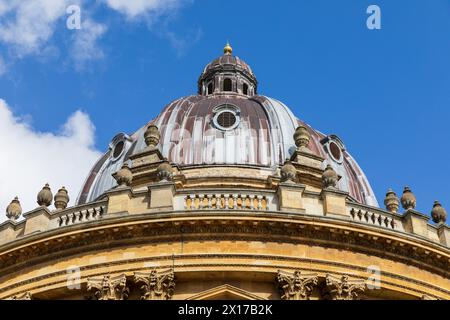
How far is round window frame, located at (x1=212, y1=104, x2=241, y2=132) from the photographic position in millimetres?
35688

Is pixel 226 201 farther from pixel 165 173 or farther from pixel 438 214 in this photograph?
pixel 438 214

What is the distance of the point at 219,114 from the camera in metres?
36.4

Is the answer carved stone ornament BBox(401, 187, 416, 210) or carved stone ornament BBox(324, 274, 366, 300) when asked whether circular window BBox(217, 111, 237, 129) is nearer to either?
carved stone ornament BBox(401, 187, 416, 210)

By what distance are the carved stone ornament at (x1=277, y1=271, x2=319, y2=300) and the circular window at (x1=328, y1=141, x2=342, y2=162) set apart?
509 inches

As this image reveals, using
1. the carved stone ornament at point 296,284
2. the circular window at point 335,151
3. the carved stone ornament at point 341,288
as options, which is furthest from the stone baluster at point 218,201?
the circular window at point 335,151

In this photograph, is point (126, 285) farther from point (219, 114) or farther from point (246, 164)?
point (219, 114)

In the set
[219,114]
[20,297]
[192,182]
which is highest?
[219,114]

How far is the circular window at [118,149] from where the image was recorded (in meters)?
37.0

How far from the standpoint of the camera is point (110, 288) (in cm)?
2461

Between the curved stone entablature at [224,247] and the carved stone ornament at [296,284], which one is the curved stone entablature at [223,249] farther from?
the carved stone ornament at [296,284]

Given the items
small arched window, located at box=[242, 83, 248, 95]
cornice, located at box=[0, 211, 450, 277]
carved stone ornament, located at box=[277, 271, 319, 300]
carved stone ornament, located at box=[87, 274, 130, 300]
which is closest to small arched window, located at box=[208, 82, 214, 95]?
small arched window, located at box=[242, 83, 248, 95]

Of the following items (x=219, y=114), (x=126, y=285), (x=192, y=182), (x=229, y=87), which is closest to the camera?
(x=126, y=285)

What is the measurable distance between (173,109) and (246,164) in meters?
5.94

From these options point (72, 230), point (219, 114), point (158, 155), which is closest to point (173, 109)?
point (219, 114)
